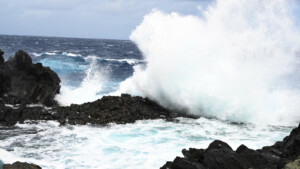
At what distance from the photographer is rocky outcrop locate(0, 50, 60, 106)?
14.5 meters

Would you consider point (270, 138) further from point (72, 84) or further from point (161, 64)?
point (72, 84)

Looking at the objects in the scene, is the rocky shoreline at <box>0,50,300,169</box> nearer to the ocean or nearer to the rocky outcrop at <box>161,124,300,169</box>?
the ocean

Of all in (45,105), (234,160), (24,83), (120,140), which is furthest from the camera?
(24,83)

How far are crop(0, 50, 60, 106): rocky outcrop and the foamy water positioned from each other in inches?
96.4

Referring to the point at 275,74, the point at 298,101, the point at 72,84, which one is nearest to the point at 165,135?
the point at 298,101

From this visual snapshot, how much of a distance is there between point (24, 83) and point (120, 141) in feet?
20.2

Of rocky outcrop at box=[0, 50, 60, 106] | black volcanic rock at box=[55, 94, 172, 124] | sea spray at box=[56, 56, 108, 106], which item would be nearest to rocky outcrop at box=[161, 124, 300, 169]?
black volcanic rock at box=[55, 94, 172, 124]

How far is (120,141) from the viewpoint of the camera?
10938 millimetres

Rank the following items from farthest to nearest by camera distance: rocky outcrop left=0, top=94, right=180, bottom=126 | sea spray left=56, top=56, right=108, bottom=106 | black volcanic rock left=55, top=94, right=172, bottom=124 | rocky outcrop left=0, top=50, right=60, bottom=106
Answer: sea spray left=56, top=56, right=108, bottom=106 < rocky outcrop left=0, top=50, right=60, bottom=106 < black volcanic rock left=55, top=94, right=172, bottom=124 < rocky outcrop left=0, top=94, right=180, bottom=126

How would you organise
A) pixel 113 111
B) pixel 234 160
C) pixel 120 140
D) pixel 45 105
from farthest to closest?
pixel 45 105, pixel 113 111, pixel 120 140, pixel 234 160

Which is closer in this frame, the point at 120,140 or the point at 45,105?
the point at 120,140

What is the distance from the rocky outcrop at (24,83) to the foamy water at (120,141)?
96.4 inches

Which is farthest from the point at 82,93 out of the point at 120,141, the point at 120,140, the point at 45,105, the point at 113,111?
the point at 120,141

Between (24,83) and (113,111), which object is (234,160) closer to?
(113,111)
